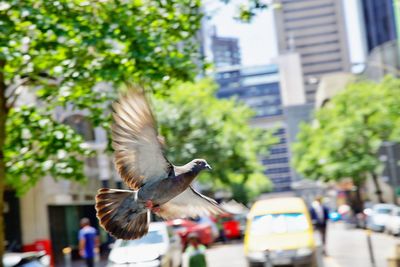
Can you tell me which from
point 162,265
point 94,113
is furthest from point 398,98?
point 94,113

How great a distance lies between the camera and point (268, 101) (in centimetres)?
17212

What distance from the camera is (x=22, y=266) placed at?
9.13 metres

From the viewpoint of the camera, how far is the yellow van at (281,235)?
14.5 meters

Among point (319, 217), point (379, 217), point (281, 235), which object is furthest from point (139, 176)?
point (379, 217)

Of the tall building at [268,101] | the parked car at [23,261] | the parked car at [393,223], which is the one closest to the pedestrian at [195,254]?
the parked car at [23,261]

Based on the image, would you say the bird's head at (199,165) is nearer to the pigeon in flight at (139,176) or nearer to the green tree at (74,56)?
the pigeon in flight at (139,176)

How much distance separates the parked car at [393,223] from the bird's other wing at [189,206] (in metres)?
29.5

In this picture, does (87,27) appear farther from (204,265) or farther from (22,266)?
(204,265)

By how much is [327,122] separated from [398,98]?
20.0 metres

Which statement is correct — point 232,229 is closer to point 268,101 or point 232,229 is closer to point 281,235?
point 281,235

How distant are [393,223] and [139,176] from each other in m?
31.1

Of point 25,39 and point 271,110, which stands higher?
point 271,110

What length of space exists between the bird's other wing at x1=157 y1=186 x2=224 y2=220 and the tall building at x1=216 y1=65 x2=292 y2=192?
150950mm

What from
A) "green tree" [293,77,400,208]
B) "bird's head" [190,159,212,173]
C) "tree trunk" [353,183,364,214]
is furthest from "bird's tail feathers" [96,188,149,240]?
"tree trunk" [353,183,364,214]
